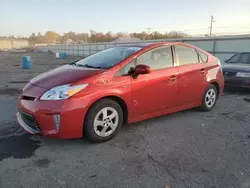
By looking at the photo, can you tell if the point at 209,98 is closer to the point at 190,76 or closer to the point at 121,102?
the point at 190,76

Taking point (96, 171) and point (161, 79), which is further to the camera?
point (161, 79)

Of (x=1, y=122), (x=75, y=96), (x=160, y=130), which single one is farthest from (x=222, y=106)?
(x=1, y=122)

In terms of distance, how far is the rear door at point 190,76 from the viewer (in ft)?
15.0

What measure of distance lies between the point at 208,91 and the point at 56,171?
12.2 feet

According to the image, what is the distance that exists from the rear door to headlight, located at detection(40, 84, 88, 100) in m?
2.11

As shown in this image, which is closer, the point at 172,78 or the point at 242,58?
the point at 172,78

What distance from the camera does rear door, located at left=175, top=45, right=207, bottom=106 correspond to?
4.56m

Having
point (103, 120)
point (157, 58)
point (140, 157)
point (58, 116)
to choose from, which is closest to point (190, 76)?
point (157, 58)

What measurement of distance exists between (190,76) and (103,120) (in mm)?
2138

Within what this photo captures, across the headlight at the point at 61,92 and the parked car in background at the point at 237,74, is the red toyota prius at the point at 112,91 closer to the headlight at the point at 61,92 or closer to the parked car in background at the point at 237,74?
the headlight at the point at 61,92

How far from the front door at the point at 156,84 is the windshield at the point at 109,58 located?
27 centimetres

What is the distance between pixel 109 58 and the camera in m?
4.20

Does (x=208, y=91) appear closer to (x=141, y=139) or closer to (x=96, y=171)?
(x=141, y=139)

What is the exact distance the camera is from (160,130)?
4.13m
